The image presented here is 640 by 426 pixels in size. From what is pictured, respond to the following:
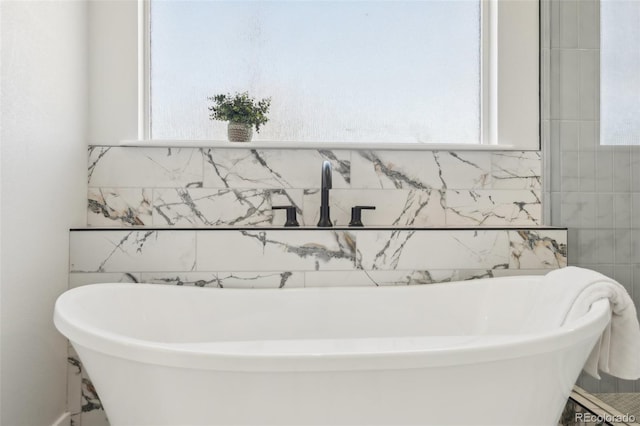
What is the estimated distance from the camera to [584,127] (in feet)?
5.52

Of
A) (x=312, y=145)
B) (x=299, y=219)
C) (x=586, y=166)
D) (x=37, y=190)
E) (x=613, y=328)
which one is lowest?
(x=613, y=328)

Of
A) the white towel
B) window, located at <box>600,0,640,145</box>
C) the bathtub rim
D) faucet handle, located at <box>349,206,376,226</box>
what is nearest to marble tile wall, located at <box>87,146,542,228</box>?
faucet handle, located at <box>349,206,376,226</box>

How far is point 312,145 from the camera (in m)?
1.98

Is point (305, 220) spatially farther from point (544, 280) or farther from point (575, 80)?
point (575, 80)

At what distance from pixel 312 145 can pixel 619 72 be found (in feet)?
3.87

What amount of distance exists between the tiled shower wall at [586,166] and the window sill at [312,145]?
25 cm

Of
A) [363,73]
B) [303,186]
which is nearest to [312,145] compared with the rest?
[303,186]

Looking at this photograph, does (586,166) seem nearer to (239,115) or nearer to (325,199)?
(325,199)

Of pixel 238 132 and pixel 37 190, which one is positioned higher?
pixel 238 132

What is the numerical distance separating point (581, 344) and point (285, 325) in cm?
99

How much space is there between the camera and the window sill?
6.31 feet

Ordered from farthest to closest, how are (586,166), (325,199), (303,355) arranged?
(325,199)
(586,166)
(303,355)

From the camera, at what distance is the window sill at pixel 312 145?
6.31ft

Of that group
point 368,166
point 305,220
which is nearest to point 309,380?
point 305,220
